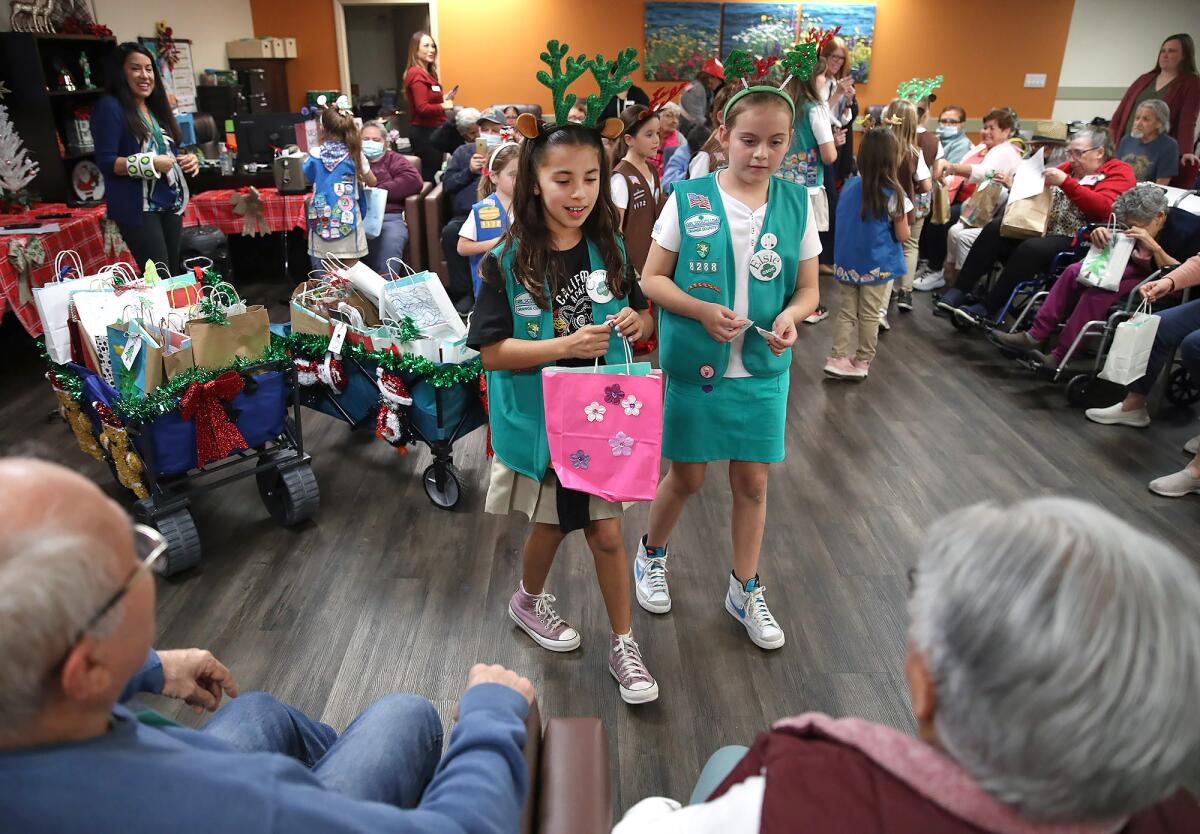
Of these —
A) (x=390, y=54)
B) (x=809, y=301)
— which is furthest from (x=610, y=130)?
(x=390, y=54)

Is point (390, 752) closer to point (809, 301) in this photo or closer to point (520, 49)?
point (809, 301)

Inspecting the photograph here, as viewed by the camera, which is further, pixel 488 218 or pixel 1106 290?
pixel 1106 290

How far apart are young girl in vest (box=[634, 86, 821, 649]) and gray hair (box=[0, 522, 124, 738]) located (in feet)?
4.95

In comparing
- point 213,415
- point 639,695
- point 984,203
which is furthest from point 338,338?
point 984,203

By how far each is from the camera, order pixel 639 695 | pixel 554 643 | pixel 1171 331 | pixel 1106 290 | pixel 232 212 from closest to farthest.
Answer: pixel 639 695
pixel 554 643
pixel 1171 331
pixel 1106 290
pixel 232 212

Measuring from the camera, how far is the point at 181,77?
7551 millimetres

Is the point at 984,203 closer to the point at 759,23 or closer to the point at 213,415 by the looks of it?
the point at 213,415

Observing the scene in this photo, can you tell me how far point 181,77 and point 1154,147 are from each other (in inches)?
313

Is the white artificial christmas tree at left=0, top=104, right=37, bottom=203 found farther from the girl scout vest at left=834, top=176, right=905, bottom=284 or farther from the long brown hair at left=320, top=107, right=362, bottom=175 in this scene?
the girl scout vest at left=834, top=176, right=905, bottom=284

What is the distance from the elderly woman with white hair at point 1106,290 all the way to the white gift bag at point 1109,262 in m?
0.03

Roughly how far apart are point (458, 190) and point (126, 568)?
16.0ft

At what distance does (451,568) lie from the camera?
2.74m

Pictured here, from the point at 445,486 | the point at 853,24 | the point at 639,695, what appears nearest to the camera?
the point at 639,695

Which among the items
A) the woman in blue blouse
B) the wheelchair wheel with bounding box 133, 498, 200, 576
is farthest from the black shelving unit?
the wheelchair wheel with bounding box 133, 498, 200, 576
